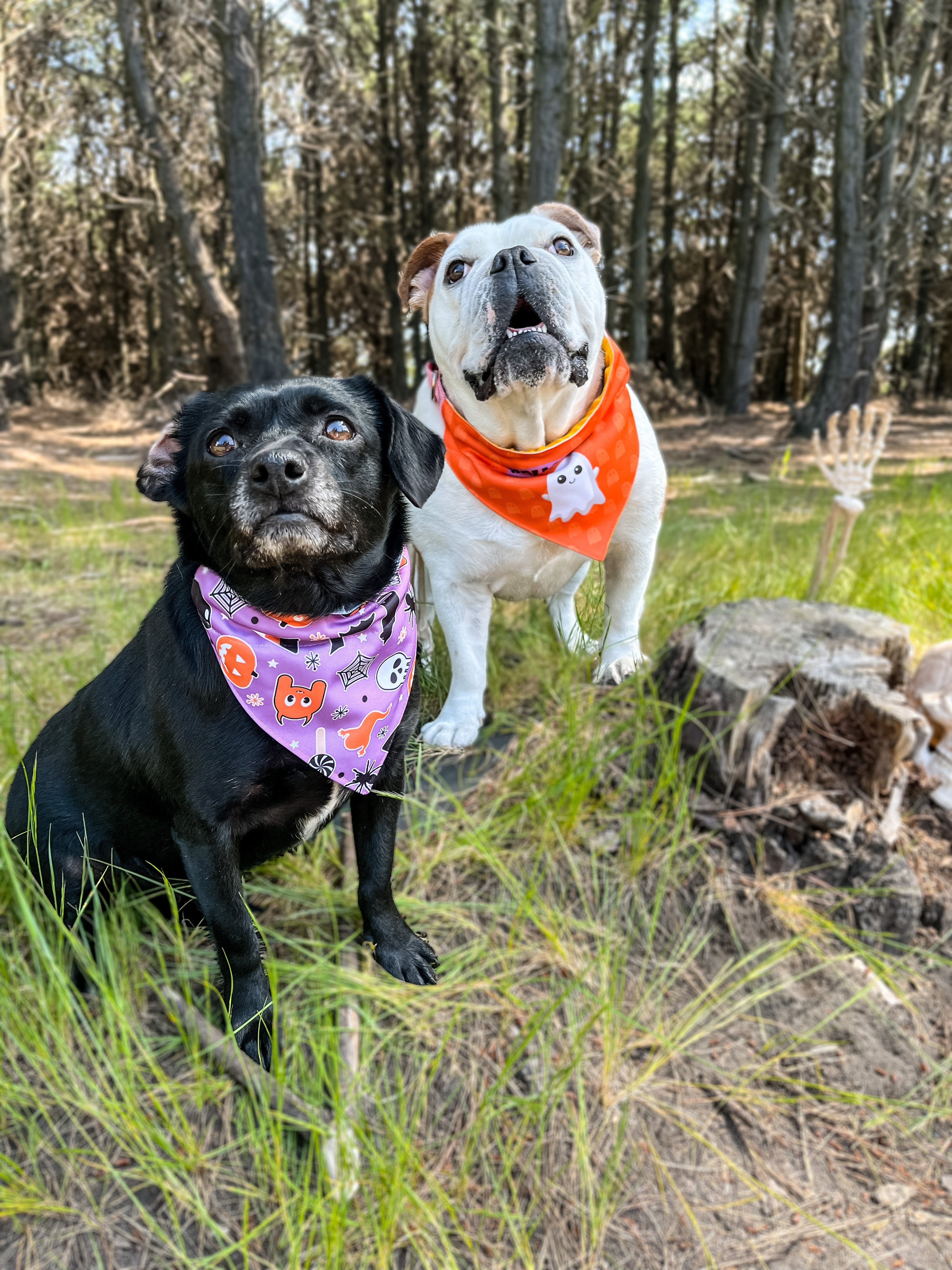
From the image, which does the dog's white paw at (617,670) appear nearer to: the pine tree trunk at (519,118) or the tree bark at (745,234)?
the pine tree trunk at (519,118)

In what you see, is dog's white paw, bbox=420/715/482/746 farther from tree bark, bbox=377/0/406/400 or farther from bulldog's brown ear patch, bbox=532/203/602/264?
tree bark, bbox=377/0/406/400

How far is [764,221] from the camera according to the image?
1808 cm

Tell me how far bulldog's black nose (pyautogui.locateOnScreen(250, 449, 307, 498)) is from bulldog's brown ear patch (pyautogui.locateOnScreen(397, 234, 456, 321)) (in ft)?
1.42

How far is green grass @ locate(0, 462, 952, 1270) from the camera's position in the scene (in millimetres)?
3398

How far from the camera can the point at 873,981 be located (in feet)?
17.0

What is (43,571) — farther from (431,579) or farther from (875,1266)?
(875,1266)

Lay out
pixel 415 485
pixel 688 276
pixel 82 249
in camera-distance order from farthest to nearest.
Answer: pixel 688 276 < pixel 82 249 < pixel 415 485

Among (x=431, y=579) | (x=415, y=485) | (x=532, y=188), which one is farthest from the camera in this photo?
(x=532, y=188)

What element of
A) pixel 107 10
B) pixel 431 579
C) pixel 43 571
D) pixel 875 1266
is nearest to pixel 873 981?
pixel 875 1266

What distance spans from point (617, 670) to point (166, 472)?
3.01 feet

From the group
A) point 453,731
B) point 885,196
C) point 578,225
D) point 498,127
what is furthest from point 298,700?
point 885,196

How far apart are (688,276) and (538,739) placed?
23564 mm

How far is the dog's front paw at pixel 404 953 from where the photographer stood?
4.87 ft

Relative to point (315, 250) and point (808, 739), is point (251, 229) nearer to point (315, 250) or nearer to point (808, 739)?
point (808, 739)
